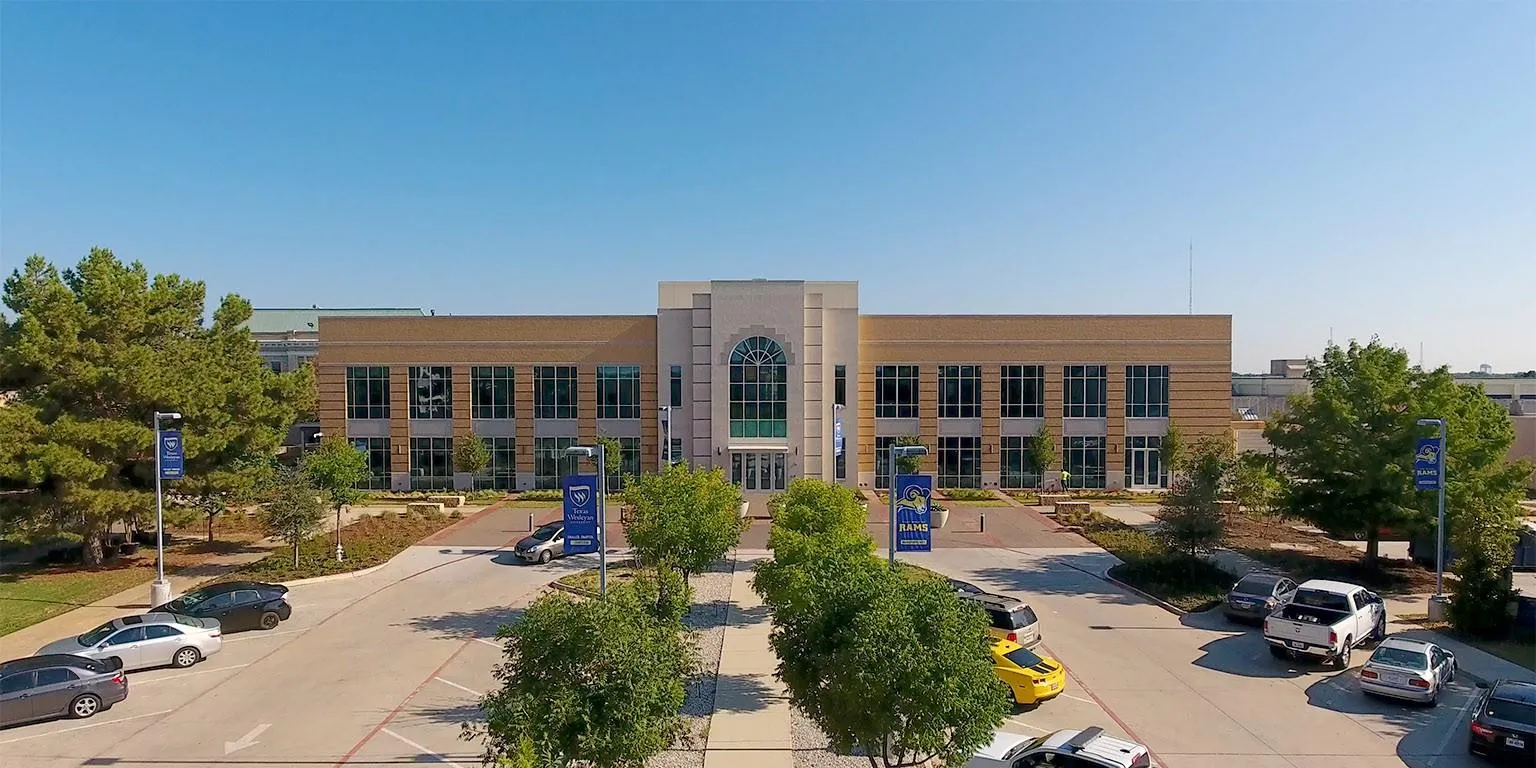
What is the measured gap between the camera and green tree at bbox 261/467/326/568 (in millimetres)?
25938

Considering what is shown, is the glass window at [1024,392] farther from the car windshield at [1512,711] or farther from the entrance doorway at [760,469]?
the car windshield at [1512,711]

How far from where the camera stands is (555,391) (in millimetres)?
47156

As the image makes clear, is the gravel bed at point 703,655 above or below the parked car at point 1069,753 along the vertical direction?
below

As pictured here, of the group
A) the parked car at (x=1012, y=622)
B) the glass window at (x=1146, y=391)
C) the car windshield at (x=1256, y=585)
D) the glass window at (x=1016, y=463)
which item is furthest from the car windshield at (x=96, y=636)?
the glass window at (x=1146, y=391)

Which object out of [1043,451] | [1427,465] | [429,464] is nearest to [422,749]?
[1427,465]

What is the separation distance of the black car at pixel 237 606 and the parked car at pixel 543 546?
8.33 m

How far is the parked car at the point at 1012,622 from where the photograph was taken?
18.1m

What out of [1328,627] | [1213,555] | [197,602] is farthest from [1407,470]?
[197,602]

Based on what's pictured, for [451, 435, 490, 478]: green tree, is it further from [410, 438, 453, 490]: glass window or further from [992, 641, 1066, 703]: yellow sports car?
[992, 641, 1066, 703]: yellow sports car

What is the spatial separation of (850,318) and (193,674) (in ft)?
115

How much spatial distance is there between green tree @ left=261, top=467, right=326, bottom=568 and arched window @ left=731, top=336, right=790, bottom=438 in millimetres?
23120

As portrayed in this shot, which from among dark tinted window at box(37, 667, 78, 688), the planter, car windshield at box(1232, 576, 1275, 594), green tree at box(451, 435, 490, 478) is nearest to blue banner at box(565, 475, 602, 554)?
dark tinted window at box(37, 667, 78, 688)

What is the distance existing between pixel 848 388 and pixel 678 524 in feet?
91.2

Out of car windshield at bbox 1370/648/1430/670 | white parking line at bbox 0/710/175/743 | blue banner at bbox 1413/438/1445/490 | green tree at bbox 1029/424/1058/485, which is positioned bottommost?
white parking line at bbox 0/710/175/743
